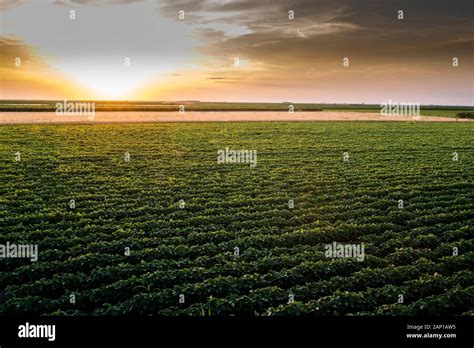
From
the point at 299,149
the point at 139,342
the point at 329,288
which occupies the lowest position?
the point at 329,288

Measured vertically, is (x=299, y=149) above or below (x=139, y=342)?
above

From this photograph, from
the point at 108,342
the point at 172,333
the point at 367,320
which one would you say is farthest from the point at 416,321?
the point at 108,342

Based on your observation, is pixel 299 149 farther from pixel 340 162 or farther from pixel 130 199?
pixel 130 199

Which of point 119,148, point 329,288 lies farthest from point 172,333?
point 119,148

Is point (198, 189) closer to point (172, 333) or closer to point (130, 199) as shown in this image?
point (130, 199)

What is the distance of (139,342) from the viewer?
196 inches

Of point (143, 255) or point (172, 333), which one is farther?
point (143, 255)

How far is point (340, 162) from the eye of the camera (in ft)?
82.8

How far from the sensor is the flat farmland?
319 inches

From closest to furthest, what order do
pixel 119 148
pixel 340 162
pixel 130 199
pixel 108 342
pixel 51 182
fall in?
pixel 108 342 → pixel 130 199 → pixel 51 182 → pixel 340 162 → pixel 119 148

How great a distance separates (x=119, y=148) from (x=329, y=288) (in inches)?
980

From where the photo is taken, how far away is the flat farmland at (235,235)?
810cm

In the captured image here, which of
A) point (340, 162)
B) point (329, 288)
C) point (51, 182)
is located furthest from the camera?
point (340, 162)

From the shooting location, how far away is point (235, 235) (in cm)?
1188
